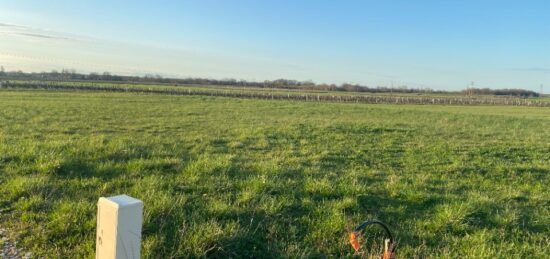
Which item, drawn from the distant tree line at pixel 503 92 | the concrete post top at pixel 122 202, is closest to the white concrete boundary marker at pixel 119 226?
the concrete post top at pixel 122 202

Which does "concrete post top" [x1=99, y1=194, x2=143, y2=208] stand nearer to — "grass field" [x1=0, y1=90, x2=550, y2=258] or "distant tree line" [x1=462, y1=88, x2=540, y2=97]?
"grass field" [x1=0, y1=90, x2=550, y2=258]

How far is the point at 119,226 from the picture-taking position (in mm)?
2713

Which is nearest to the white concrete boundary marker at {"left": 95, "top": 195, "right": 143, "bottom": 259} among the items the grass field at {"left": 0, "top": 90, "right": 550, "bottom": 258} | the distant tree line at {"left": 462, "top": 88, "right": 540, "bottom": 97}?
the grass field at {"left": 0, "top": 90, "right": 550, "bottom": 258}

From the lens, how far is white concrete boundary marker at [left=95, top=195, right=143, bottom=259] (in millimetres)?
2691

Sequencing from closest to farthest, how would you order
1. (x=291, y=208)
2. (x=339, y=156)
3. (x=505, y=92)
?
1. (x=291, y=208)
2. (x=339, y=156)
3. (x=505, y=92)

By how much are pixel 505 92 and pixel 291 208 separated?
192 m

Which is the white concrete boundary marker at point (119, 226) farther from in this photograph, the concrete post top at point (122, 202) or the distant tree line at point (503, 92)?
the distant tree line at point (503, 92)

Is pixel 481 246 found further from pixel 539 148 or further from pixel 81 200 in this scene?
pixel 539 148

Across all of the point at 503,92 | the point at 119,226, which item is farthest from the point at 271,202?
the point at 503,92

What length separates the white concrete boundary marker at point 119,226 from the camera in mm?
2691

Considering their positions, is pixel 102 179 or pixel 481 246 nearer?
pixel 481 246

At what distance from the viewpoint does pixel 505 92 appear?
17100 centimetres

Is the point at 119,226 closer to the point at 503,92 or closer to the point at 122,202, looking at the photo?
the point at 122,202

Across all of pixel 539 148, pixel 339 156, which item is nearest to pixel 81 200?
pixel 339 156
